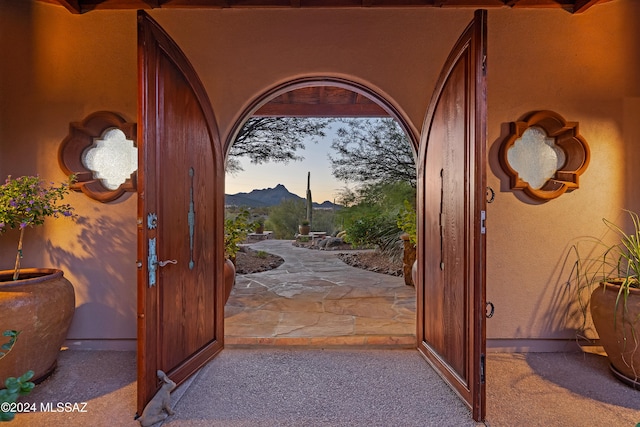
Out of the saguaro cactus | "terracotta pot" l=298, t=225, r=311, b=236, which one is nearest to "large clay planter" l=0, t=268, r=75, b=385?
"terracotta pot" l=298, t=225, r=311, b=236

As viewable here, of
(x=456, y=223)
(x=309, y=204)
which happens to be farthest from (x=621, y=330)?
Result: (x=309, y=204)

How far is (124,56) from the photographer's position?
8.93 feet

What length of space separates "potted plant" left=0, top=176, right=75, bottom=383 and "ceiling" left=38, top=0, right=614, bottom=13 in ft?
4.58

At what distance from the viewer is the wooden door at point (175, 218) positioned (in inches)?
72.4

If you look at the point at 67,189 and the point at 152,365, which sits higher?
the point at 67,189

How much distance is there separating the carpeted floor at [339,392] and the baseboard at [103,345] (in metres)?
0.08

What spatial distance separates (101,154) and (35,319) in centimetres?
125

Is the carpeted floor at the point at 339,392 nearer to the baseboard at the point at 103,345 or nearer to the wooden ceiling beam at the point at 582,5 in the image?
the baseboard at the point at 103,345

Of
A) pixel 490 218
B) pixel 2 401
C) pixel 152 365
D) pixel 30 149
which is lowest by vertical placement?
pixel 152 365

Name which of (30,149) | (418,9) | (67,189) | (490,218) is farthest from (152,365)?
(418,9)

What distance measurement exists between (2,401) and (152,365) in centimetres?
124

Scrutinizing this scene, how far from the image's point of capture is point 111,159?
2.70m

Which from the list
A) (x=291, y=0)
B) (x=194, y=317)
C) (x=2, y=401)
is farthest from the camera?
(x=291, y=0)

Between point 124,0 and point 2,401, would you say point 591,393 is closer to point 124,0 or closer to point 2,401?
point 2,401
